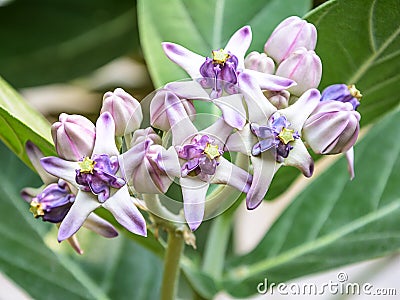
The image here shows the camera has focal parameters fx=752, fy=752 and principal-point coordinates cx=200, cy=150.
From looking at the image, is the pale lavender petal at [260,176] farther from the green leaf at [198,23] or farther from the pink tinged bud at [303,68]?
the green leaf at [198,23]

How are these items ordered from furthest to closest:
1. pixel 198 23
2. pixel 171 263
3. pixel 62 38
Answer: pixel 62 38 → pixel 198 23 → pixel 171 263

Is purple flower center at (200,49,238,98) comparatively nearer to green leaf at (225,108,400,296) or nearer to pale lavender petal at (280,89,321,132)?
pale lavender petal at (280,89,321,132)

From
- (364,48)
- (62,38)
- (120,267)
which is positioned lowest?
(120,267)

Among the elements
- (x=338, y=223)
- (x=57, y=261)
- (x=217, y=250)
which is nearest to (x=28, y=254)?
(x=57, y=261)

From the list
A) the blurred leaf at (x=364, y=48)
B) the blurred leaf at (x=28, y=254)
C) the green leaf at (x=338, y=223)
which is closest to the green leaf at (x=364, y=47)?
the blurred leaf at (x=364, y=48)

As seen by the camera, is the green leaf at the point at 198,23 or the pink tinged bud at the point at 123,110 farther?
the green leaf at the point at 198,23

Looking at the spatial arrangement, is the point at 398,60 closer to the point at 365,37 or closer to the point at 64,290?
the point at 365,37

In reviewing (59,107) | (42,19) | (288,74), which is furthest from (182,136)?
(59,107)

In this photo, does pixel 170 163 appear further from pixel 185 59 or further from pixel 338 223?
pixel 338 223
